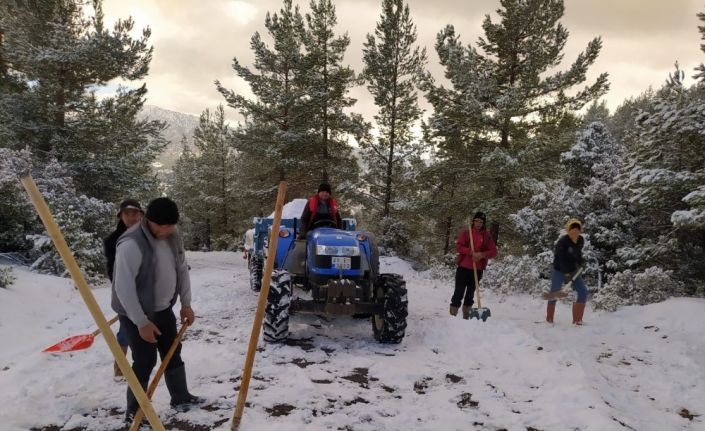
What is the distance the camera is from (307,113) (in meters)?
20.4

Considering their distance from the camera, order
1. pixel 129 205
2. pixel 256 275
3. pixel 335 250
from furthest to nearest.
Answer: pixel 256 275 → pixel 335 250 → pixel 129 205

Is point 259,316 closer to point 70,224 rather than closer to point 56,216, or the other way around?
point 70,224

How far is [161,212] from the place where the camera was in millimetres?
3436

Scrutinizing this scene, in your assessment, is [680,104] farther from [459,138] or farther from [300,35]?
[300,35]

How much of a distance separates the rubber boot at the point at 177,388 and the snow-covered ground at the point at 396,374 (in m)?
0.12

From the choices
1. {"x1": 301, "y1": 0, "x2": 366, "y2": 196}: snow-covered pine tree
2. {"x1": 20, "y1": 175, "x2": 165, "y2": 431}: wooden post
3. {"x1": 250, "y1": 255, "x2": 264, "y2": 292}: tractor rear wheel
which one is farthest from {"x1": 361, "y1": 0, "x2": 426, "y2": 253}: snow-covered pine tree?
{"x1": 20, "y1": 175, "x2": 165, "y2": 431}: wooden post

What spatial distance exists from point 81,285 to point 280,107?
2004 centimetres

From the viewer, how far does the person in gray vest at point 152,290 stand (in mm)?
3352

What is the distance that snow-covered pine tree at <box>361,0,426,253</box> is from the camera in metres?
19.1

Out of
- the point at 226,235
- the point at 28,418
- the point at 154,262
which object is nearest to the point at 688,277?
the point at 154,262

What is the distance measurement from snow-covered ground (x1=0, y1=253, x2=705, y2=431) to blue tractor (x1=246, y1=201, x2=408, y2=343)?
33 centimetres

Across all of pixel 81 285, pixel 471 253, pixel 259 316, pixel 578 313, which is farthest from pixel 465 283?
pixel 81 285

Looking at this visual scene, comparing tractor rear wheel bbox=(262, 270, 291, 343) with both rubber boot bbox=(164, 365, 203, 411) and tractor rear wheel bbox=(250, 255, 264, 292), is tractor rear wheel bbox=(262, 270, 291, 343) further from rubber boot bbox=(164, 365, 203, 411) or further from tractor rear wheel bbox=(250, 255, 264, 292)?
tractor rear wheel bbox=(250, 255, 264, 292)

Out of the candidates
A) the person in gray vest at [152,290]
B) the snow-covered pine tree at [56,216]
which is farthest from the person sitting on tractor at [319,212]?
the snow-covered pine tree at [56,216]
